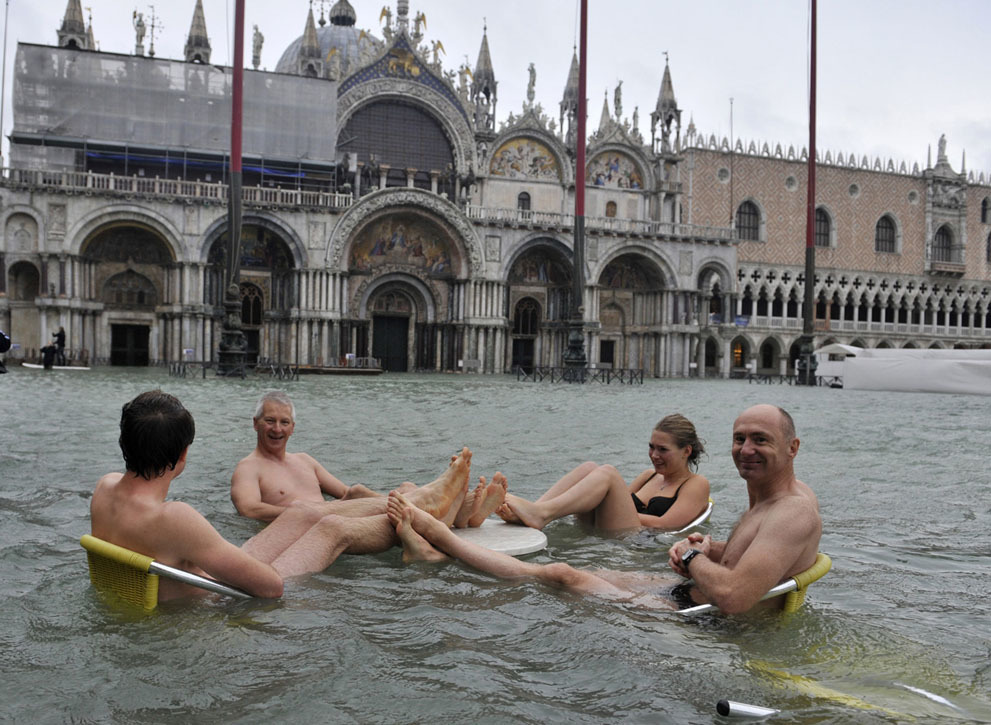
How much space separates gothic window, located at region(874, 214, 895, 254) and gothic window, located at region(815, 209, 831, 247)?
3.44 metres

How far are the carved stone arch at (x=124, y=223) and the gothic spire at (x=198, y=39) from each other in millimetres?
11404

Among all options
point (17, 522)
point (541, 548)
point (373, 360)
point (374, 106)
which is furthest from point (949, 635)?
point (374, 106)

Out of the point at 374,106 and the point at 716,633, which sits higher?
the point at 374,106

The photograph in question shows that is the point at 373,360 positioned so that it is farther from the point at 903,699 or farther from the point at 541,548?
the point at 903,699

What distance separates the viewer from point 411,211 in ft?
117

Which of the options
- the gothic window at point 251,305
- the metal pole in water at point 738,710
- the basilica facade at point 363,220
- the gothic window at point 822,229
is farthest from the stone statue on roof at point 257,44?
the metal pole in water at point 738,710

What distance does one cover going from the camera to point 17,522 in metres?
5.38

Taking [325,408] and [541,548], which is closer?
[541,548]

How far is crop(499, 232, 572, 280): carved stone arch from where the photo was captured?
122 ft

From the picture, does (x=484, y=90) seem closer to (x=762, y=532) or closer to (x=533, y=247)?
(x=533, y=247)

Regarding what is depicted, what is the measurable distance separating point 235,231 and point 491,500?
19090 mm

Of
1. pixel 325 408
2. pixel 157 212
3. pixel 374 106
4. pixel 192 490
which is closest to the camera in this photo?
pixel 192 490

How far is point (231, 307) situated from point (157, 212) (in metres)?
12.3

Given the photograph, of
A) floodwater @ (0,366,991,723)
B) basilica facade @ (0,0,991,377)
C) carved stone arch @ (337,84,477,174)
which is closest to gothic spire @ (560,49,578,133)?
basilica facade @ (0,0,991,377)
